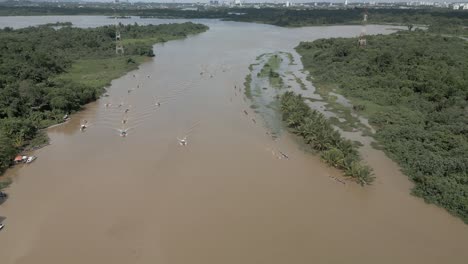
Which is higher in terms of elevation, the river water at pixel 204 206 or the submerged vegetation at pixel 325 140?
the submerged vegetation at pixel 325 140

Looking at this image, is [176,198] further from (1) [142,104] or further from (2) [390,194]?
(1) [142,104]

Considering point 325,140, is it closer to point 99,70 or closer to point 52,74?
point 52,74

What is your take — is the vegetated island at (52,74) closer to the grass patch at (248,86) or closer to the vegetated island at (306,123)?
the grass patch at (248,86)

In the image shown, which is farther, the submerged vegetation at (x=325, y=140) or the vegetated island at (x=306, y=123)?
the vegetated island at (x=306, y=123)

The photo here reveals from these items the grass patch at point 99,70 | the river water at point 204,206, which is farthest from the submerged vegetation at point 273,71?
the grass patch at point 99,70

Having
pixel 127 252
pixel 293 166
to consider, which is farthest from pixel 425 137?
pixel 127 252

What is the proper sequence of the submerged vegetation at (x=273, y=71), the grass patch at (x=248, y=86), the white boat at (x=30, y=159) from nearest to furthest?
the white boat at (x=30, y=159) < the grass patch at (x=248, y=86) < the submerged vegetation at (x=273, y=71)

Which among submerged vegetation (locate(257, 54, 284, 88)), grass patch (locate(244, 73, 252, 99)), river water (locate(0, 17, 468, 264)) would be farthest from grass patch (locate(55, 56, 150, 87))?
submerged vegetation (locate(257, 54, 284, 88))
